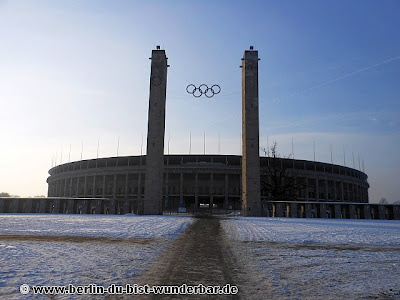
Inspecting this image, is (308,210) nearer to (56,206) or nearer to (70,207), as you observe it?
(70,207)

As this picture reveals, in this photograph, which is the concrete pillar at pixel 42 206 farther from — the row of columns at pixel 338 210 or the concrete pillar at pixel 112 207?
the row of columns at pixel 338 210

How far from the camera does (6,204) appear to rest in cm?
3681

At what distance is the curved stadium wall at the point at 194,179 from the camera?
72000 mm

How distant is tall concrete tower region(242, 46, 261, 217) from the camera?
3647cm

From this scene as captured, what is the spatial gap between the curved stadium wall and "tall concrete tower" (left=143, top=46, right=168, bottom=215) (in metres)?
28.9

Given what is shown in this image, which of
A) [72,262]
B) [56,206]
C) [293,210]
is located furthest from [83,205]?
[72,262]

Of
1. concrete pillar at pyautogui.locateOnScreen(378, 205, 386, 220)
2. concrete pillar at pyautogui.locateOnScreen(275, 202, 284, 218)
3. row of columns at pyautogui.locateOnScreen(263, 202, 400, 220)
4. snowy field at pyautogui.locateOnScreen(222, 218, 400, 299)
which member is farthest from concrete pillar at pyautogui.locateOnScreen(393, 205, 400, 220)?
snowy field at pyautogui.locateOnScreen(222, 218, 400, 299)

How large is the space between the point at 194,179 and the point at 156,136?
35.7 metres

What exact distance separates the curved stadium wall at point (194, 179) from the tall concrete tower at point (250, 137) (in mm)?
30507

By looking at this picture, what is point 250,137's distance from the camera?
37.7 m

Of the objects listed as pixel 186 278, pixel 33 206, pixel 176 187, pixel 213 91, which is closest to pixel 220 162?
pixel 176 187

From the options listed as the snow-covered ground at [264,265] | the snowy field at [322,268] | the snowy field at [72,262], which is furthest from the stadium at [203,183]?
the snowy field at [72,262]

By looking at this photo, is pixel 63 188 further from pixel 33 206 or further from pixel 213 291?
pixel 213 291

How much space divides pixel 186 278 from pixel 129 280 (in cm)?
115
